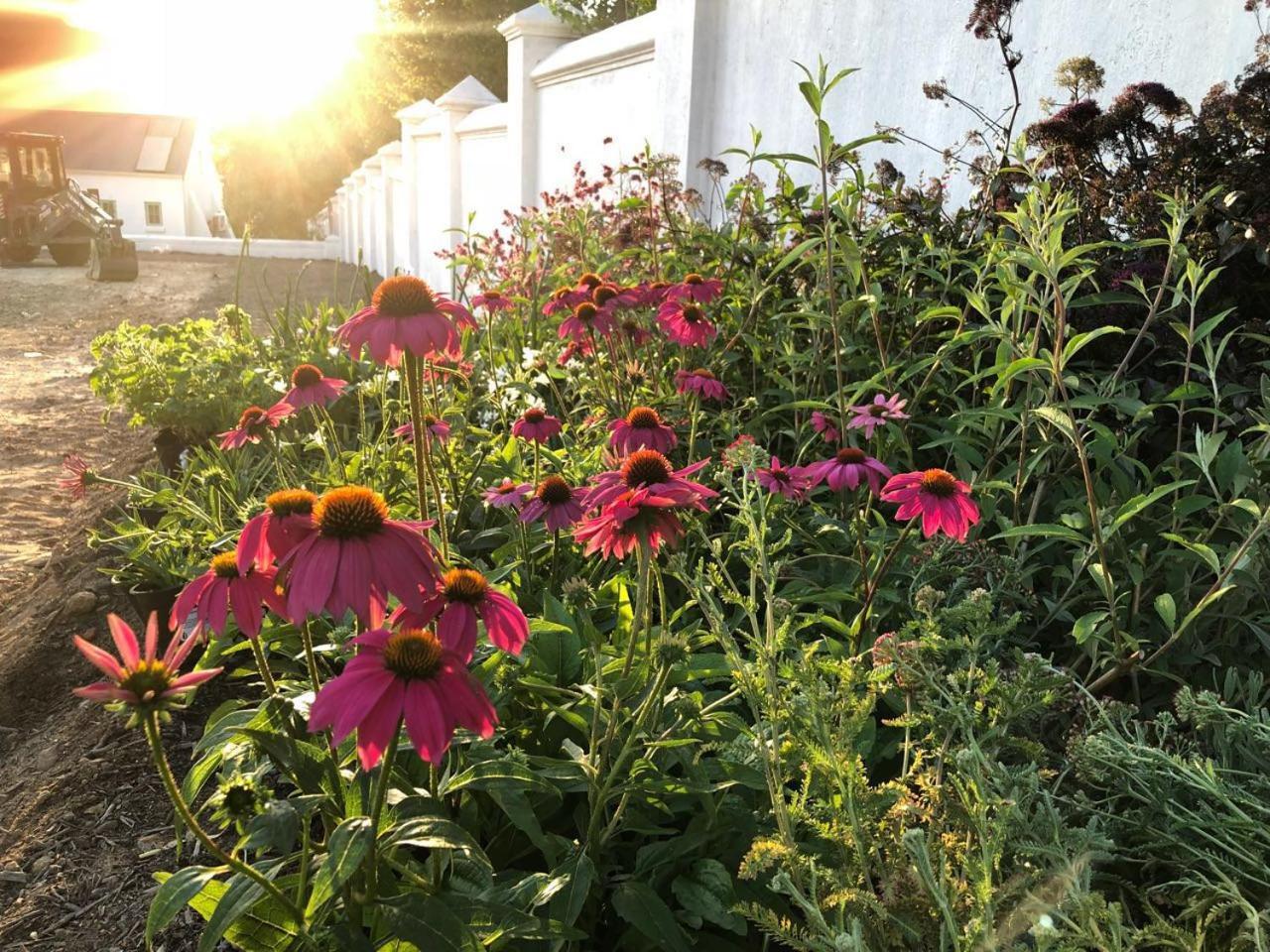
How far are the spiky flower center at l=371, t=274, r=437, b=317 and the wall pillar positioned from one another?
7034 mm

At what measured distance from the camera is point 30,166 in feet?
64.7

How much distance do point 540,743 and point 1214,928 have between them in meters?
1.04

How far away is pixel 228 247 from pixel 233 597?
2846 centimetres

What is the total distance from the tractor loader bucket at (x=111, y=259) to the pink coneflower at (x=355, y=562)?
18.7 m

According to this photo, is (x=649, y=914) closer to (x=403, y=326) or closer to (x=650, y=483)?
(x=650, y=483)

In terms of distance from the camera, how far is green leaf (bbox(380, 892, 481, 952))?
3.59ft

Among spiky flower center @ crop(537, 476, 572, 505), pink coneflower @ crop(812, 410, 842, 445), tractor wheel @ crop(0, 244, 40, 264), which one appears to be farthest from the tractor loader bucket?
spiky flower center @ crop(537, 476, 572, 505)

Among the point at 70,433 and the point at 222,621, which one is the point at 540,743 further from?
the point at 70,433

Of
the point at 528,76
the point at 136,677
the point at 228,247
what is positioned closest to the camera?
the point at 136,677

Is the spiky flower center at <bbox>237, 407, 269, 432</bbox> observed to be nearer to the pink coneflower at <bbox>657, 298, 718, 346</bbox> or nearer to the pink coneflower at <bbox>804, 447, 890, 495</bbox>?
the pink coneflower at <bbox>657, 298, 718, 346</bbox>

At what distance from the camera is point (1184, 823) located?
112 centimetres

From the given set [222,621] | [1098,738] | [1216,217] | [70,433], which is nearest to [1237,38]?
[1216,217]

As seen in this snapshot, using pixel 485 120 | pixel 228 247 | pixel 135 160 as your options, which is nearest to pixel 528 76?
pixel 485 120

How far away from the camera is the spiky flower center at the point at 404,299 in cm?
136
